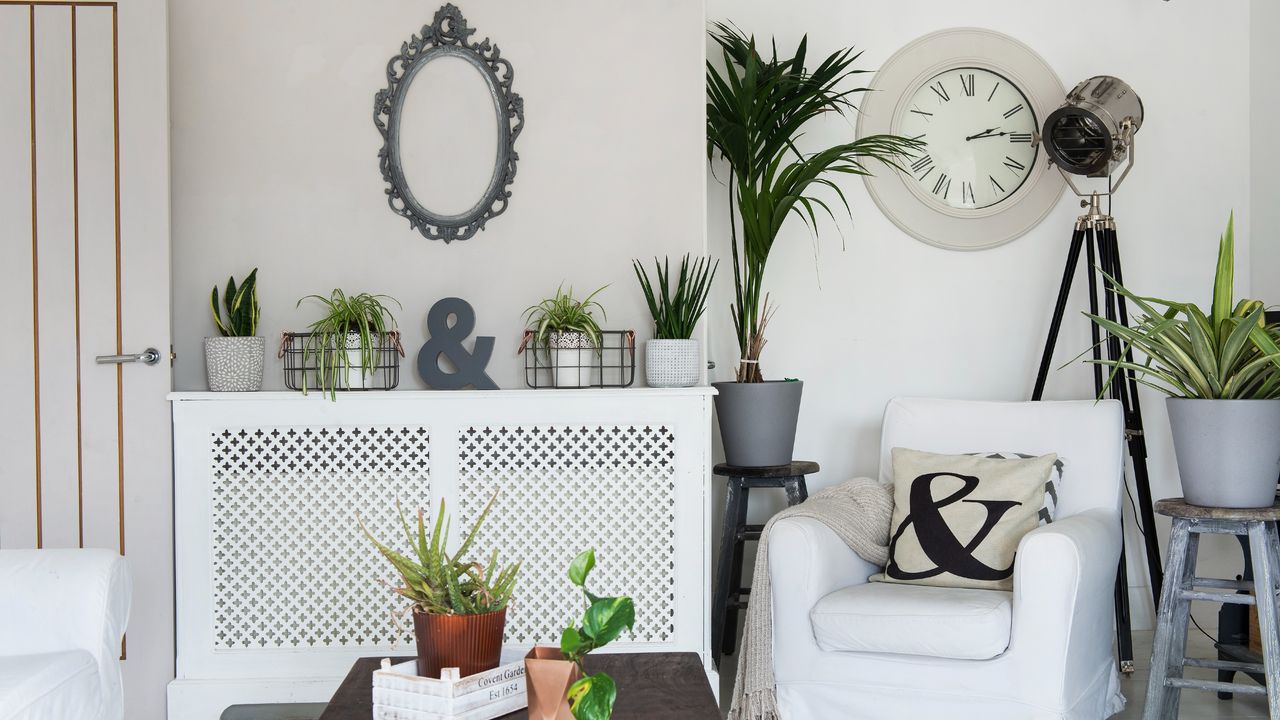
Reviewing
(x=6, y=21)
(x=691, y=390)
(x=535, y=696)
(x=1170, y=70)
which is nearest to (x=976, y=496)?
(x=691, y=390)

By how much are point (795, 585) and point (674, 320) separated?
2.80 ft

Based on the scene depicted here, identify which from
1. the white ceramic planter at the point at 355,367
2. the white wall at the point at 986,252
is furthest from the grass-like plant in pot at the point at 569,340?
the white wall at the point at 986,252

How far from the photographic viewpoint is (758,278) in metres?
3.22

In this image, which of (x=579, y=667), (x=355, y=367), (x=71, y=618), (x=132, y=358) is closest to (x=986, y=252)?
(x=355, y=367)

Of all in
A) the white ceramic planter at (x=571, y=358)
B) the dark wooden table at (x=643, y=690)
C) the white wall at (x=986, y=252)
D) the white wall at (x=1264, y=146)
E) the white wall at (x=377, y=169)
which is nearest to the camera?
the dark wooden table at (x=643, y=690)

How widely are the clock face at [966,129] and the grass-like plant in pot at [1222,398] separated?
116 cm

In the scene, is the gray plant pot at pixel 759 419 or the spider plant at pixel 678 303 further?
the gray plant pot at pixel 759 419

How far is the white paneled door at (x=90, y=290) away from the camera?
9.02 feet

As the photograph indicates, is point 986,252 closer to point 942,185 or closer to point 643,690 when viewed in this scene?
point 942,185

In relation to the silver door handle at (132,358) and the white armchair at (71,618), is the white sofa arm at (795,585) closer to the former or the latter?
the white armchair at (71,618)

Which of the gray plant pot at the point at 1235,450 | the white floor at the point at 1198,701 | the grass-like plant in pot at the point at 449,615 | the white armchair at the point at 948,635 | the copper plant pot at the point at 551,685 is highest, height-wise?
the gray plant pot at the point at 1235,450

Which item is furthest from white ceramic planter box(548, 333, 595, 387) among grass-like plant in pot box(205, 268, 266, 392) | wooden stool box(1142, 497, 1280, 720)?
wooden stool box(1142, 497, 1280, 720)

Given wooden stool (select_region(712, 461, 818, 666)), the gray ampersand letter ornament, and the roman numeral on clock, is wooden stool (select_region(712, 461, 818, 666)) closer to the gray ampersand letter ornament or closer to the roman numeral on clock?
the gray ampersand letter ornament

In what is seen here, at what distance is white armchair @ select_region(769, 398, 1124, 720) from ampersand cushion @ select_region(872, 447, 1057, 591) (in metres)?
0.08
